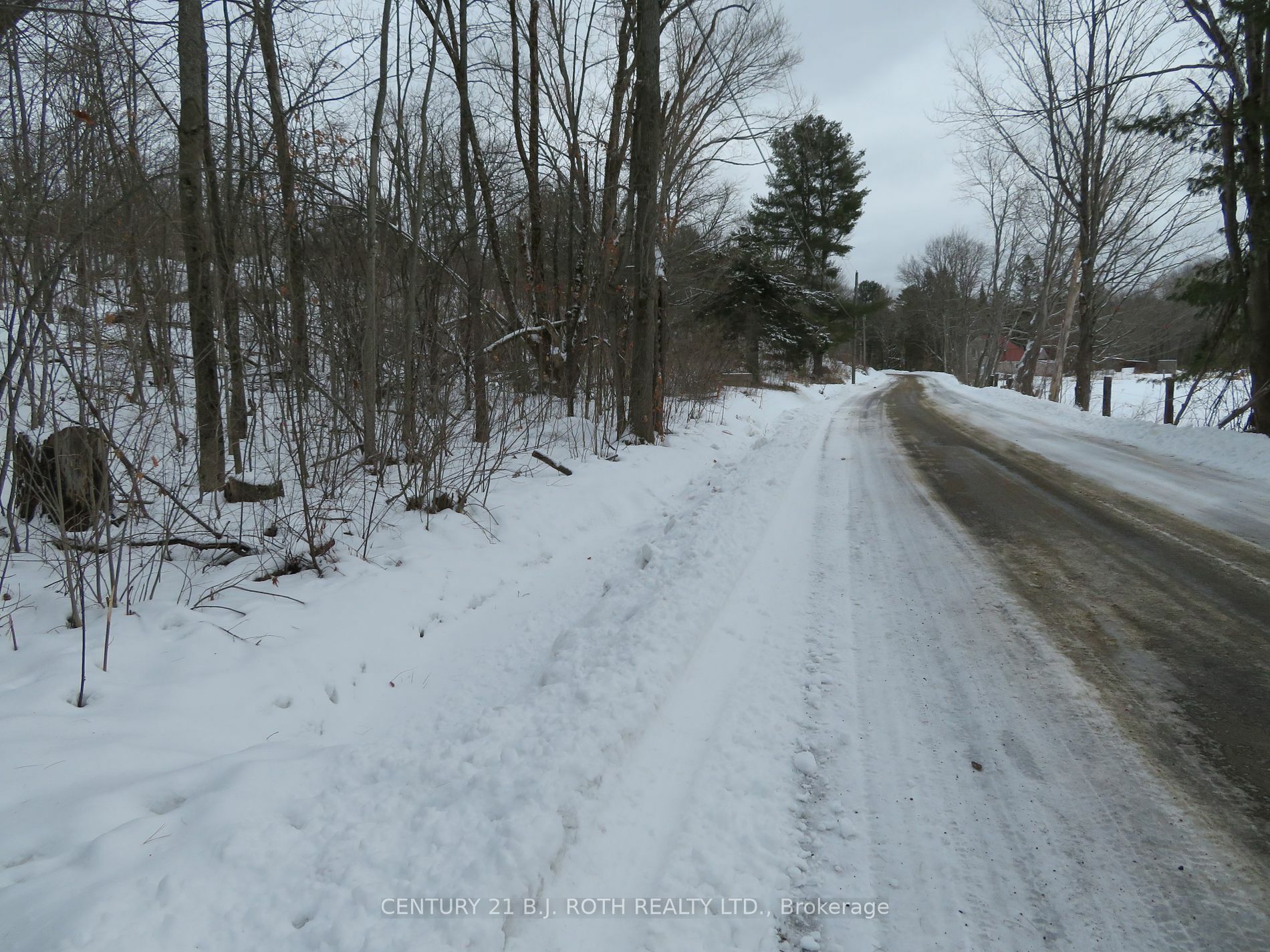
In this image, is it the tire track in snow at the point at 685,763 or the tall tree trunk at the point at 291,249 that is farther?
the tall tree trunk at the point at 291,249

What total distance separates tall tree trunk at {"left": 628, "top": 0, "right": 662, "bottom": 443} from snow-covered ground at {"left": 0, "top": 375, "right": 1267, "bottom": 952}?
5249mm

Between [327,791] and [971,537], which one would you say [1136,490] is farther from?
[327,791]

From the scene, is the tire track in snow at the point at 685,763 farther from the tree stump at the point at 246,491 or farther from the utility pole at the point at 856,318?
the utility pole at the point at 856,318

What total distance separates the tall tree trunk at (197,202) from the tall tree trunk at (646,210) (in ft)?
16.7

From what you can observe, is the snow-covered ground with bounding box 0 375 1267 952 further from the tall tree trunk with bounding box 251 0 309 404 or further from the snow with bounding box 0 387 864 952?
the tall tree trunk with bounding box 251 0 309 404

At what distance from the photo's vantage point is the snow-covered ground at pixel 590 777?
1.72 meters

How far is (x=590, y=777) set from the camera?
88.3 inches

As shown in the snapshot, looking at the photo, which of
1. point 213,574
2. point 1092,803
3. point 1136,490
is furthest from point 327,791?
point 1136,490

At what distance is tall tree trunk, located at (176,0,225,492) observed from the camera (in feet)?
17.7

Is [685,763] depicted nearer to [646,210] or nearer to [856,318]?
[646,210]

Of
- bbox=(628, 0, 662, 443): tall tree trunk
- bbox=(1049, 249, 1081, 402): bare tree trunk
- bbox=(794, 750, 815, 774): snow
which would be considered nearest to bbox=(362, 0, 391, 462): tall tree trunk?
bbox=(628, 0, 662, 443): tall tree trunk

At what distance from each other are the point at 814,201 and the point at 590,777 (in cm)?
3135

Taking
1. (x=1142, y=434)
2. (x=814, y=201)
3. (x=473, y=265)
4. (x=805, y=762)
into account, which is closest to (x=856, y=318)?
(x=814, y=201)

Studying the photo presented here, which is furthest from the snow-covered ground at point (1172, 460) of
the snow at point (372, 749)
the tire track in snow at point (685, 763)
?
the snow at point (372, 749)
